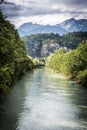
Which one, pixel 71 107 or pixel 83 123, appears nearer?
pixel 83 123

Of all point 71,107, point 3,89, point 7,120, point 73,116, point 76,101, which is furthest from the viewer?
point 76,101

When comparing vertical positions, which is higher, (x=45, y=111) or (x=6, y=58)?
(x=6, y=58)

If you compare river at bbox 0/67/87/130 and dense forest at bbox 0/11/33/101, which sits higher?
dense forest at bbox 0/11/33/101

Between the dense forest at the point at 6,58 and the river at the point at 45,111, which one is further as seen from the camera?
the dense forest at the point at 6,58

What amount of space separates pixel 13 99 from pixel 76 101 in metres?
13.5

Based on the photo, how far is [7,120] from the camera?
176 feet

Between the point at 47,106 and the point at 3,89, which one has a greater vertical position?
the point at 3,89

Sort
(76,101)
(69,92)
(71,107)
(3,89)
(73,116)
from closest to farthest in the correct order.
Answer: (3,89) → (73,116) → (71,107) → (76,101) → (69,92)

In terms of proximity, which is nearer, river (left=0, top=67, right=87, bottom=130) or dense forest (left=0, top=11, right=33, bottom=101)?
river (left=0, top=67, right=87, bottom=130)

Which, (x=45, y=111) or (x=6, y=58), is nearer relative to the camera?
(x=45, y=111)

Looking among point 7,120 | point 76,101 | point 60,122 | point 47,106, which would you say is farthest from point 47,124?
point 76,101

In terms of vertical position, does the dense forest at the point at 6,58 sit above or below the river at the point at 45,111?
above

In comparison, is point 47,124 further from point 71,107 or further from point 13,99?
point 13,99

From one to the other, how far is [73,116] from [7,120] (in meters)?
11.5
